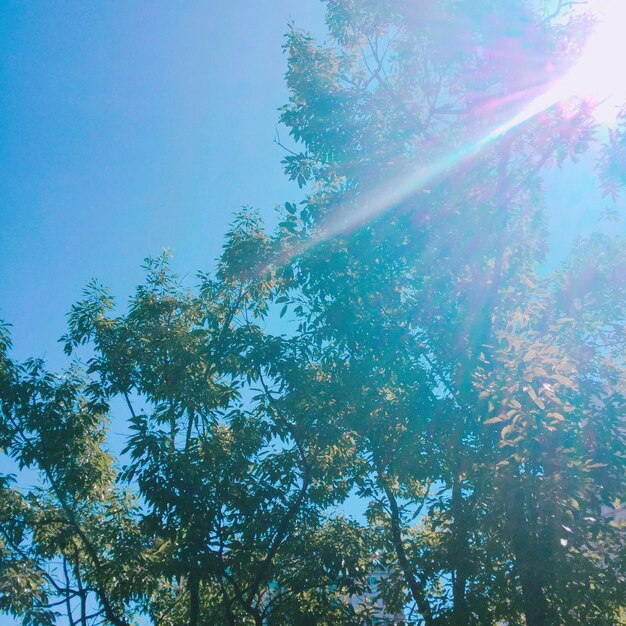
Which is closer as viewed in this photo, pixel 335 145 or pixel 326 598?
pixel 326 598

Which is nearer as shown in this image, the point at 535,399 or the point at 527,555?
the point at 535,399

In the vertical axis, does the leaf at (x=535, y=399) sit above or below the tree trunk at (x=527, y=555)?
above

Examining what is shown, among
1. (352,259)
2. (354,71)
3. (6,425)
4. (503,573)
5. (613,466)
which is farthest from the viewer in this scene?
(6,425)

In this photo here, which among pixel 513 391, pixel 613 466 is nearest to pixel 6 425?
pixel 513 391

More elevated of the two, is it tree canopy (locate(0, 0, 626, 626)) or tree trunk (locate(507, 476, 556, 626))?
tree canopy (locate(0, 0, 626, 626))

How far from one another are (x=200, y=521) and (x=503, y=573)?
4927 millimetres

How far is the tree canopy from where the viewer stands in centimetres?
791

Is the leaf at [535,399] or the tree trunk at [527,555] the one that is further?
the tree trunk at [527,555]

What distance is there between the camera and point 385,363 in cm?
889

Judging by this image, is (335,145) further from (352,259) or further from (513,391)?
(513,391)

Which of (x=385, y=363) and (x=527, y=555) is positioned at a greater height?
(x=385, y=363)

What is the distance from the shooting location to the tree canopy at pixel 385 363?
312 inches

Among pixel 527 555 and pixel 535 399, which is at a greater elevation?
pixel 535 399

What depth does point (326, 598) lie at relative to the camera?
954 cm
